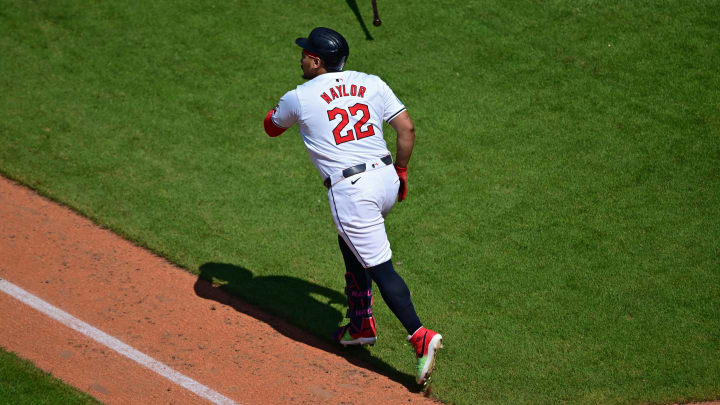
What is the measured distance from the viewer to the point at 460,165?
7.50m

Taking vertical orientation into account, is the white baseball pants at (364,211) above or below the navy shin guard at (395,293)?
above

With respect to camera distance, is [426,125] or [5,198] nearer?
[5,198]

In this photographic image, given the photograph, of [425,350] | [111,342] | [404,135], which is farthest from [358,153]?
[111,342]

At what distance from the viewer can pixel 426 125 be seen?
7988mm

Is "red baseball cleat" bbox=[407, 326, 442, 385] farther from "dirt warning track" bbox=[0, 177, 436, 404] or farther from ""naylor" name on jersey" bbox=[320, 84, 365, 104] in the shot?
""naylor" name on jersey" bbox=[320, 84, 365, 104]

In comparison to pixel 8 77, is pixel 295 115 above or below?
above

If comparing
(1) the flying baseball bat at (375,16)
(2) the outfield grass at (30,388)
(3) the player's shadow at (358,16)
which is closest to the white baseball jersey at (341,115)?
(2) the outfield grass at (30,388)

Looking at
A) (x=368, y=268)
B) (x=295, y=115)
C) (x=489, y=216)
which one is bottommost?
(x=489, y=216)

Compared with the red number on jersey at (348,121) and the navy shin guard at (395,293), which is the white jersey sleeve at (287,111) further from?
the navy shin guard at (395,293)

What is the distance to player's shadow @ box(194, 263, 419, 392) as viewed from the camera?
5.64m

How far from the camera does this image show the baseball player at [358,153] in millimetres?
4906

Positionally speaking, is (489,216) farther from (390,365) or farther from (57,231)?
(57,231)

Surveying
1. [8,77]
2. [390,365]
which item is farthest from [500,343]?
[8,77]

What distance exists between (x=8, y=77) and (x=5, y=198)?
90.6 inches
